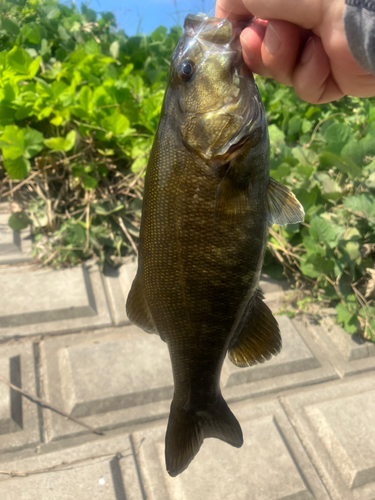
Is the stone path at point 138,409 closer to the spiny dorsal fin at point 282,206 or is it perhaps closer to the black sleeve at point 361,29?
the spiny dorsal fin at point 282,206

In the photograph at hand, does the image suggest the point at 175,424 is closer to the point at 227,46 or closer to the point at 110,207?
the point at 227,46

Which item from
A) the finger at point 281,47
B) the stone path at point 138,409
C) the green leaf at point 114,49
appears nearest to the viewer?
the finger at point 281,47

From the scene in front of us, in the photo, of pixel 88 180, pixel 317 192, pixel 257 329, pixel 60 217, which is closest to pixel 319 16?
pixel 257 329

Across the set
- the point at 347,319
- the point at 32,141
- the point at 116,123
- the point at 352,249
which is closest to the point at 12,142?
the point at 32,141

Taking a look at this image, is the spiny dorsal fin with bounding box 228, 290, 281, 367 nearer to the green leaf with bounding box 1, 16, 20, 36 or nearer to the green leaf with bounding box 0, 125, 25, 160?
the green leaf with bounding box 0, 125, 25, 160

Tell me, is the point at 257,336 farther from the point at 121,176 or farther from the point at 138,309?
the point at 121,176

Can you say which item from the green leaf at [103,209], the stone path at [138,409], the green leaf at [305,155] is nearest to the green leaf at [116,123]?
the green leaf at [103,209]
